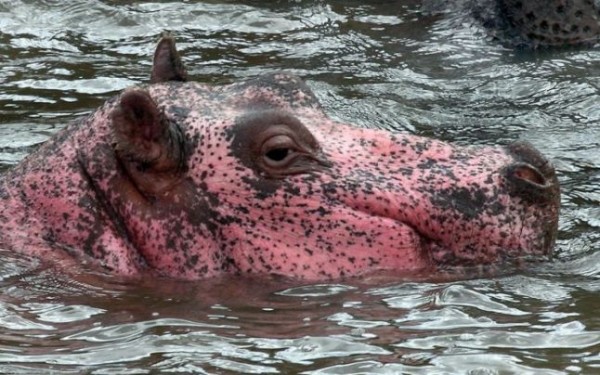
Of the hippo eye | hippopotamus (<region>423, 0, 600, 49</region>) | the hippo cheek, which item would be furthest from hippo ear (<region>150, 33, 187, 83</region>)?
hippopotamus (<region>423, 0, 600, 49</region>)

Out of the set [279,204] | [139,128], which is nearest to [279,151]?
[279,204]

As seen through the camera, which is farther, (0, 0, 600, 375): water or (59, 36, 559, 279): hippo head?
(59, 36, 559, 279): hippo head

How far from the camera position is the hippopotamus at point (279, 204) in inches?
322

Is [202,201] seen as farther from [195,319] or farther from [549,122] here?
[549,122]

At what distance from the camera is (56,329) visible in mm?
7562

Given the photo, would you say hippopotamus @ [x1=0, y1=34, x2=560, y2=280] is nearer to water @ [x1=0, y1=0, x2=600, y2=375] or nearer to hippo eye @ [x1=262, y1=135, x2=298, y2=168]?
hippo eye @ [x1=262, y1=135, x2=298, y2=168]

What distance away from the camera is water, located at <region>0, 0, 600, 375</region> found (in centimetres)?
698

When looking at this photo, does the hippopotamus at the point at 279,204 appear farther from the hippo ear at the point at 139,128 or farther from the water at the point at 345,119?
the water at the point at 345,119

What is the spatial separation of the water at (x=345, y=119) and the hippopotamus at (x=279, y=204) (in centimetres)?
14

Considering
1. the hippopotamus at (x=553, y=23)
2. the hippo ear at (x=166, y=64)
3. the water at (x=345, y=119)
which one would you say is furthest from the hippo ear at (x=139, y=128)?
the hippopotamus at (x=553, y=23)

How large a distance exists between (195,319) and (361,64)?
259 inches

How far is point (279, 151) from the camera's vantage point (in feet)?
27.0

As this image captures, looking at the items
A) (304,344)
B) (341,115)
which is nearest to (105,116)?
(304,344)

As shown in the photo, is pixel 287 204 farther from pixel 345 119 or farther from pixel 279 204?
pixel 345 119
